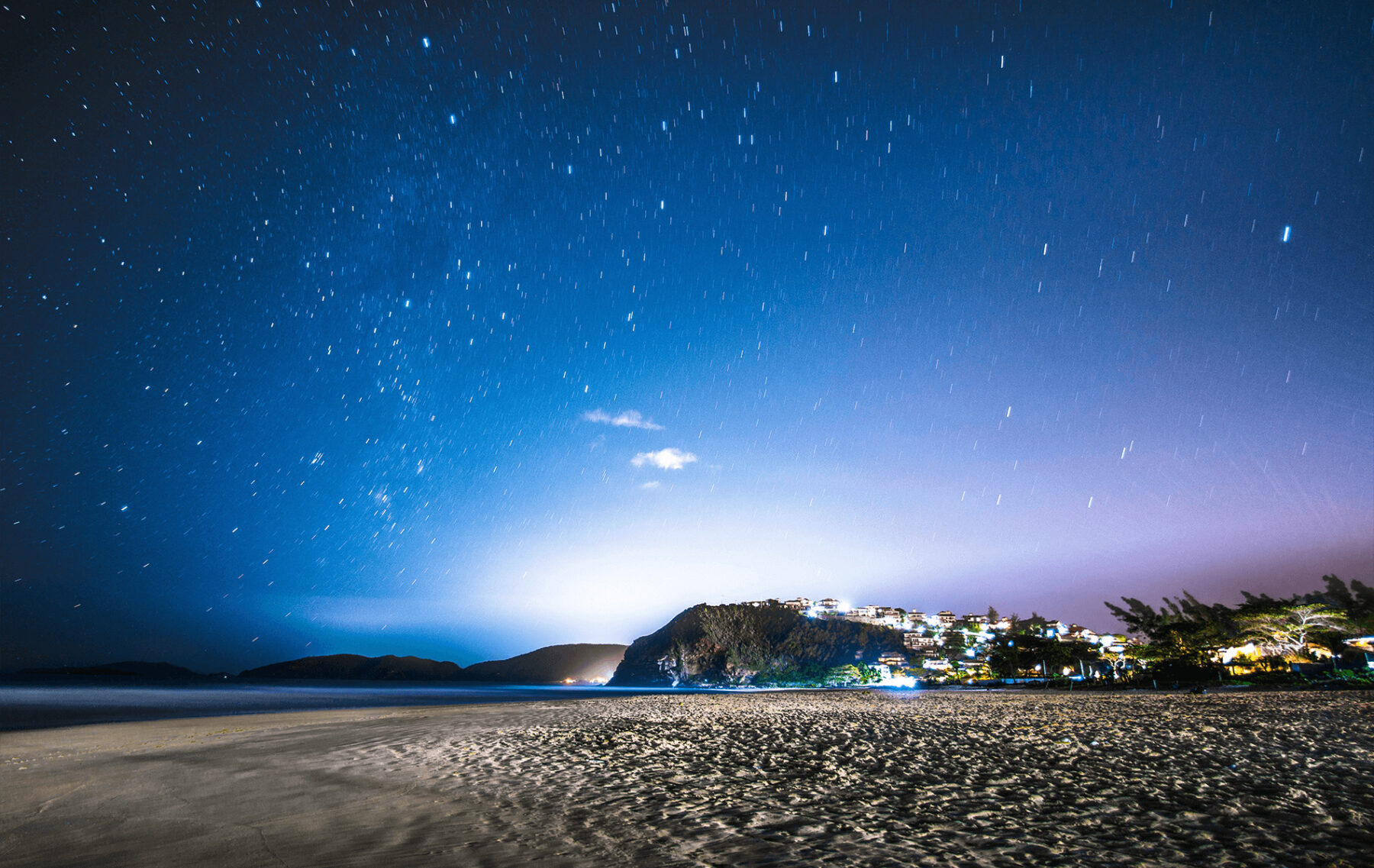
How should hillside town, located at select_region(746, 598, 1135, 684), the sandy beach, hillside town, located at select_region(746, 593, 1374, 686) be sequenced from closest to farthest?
the sandy beach < hillside town, located at select_region(746, 593, 1374, 686) < hillside town, located at select_region(746, 598, 1135, 684)

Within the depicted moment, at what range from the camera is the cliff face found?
489 ft

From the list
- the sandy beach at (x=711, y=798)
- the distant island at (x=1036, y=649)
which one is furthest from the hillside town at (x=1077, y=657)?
the sandy beach at (x=711, y=798)

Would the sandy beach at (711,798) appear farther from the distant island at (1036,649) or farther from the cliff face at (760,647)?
the cliff face at (760,647)

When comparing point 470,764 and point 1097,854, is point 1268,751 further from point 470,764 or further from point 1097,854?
point 470,764

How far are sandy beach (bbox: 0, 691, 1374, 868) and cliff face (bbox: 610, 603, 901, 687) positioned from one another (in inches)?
5448

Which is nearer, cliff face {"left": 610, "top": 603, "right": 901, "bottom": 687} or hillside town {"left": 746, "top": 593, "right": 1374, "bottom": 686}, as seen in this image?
hillside town {"left": 746, "top": 593, "right": 1374, "bottom": 686}

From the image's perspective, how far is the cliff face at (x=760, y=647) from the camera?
14912cm

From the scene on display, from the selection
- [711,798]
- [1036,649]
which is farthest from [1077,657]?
[711,798]

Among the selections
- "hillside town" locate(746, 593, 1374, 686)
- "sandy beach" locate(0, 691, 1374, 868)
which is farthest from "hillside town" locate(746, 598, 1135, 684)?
"sandy beach" locate(0, 691, 1374, 868)

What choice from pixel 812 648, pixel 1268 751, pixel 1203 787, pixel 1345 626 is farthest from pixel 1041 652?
pixel 1203 787

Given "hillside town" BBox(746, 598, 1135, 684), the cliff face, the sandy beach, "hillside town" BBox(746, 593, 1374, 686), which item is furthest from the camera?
the cliff face

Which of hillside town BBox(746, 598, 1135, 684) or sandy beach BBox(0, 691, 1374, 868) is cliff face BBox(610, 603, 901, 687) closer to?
hillside town BBox(746, 598, 1135, 684)

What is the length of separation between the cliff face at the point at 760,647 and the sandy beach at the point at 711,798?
13839cm

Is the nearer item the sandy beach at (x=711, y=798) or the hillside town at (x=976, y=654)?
the sandy beach at (x=711, y=798)
